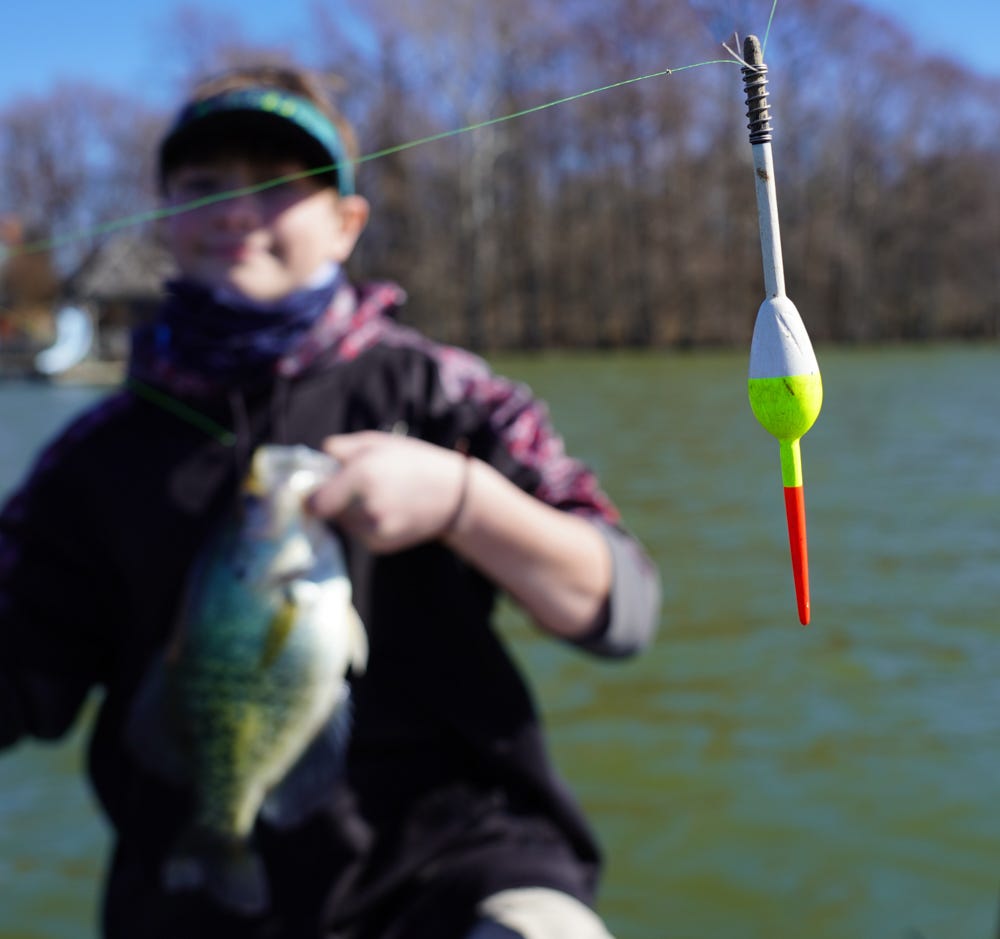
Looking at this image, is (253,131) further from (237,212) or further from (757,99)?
(757,99)

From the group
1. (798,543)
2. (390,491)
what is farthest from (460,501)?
(798,543)

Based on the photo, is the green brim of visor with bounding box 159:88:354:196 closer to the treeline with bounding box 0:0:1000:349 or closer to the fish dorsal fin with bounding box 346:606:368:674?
the treeline with bounding box 0:0:1000:349

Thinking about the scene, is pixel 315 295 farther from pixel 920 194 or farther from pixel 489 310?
pixel 489 310

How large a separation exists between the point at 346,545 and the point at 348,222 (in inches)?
26.9

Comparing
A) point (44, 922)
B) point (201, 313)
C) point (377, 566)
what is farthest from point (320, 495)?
point (44, 922)

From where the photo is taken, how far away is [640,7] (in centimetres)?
85

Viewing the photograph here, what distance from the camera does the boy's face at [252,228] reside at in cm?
217

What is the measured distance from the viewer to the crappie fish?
1755 mm

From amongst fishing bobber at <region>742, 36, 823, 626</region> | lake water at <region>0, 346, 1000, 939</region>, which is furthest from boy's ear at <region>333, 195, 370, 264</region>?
fishing bobber at <region>742, 36, 823, 626</region>

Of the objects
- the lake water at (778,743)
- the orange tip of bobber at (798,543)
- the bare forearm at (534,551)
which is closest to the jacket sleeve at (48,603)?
the bare forearm at (534,551)

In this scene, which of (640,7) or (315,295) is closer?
(640,7)

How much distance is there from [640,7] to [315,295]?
144 cm

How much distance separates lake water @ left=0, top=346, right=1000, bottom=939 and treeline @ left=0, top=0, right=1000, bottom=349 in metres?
0.44

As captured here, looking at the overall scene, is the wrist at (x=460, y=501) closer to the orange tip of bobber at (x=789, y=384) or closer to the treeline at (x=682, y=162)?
the treeline at (x=682, y=162)
